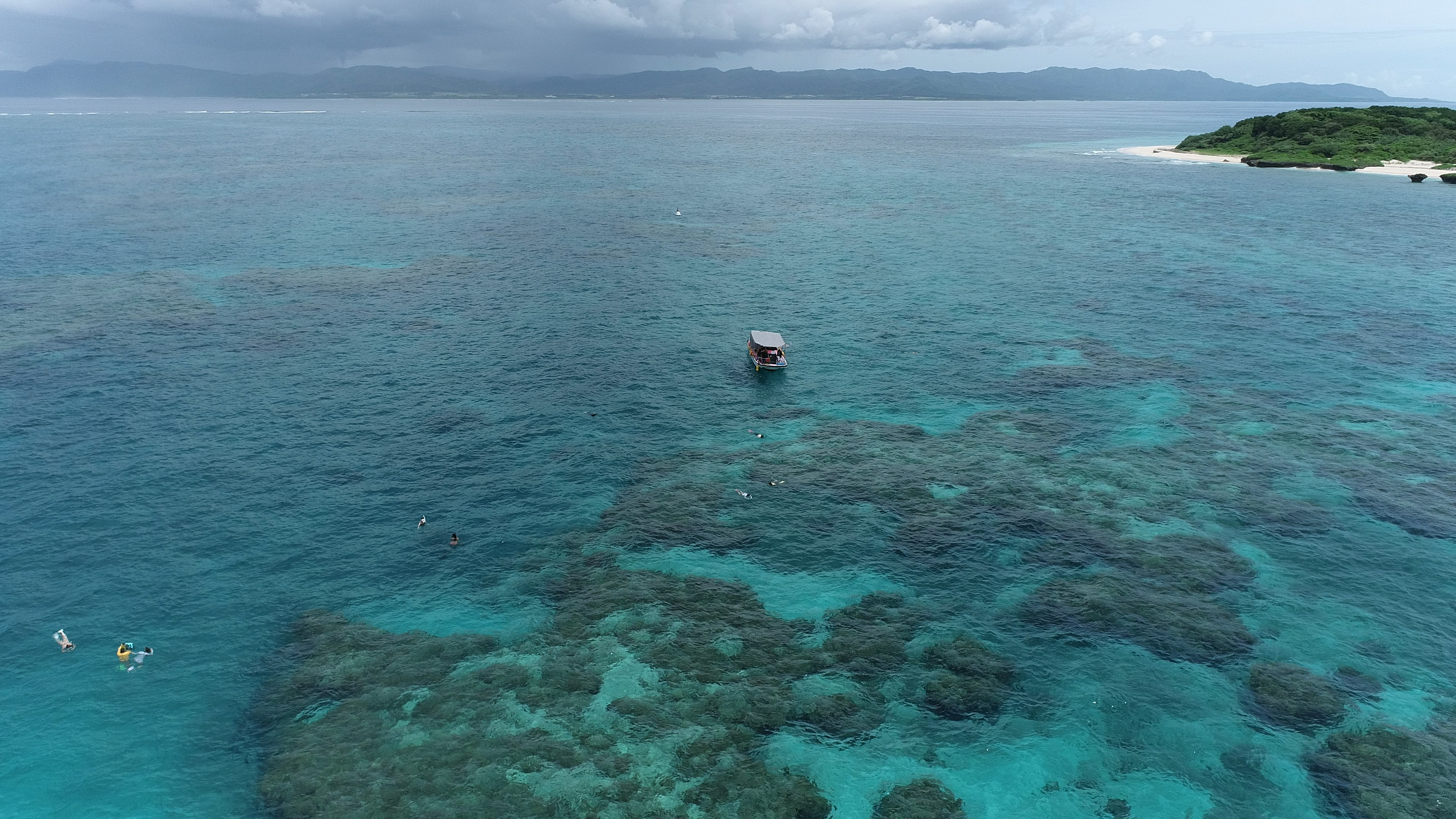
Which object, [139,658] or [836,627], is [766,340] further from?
[139,658]

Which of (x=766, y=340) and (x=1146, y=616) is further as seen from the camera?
(x=766, y=340)

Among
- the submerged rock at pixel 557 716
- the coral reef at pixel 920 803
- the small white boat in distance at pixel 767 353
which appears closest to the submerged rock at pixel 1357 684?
the coral reef at pixel 920 803

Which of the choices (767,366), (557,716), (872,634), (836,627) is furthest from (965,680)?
(767,366)

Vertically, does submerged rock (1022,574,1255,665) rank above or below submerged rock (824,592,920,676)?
above

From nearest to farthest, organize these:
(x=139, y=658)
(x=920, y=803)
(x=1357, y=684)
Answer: (x=920, y=803) < (x=1357, y=684) < (x=139, y=658)

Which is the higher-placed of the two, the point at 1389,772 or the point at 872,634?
the point at 872,634

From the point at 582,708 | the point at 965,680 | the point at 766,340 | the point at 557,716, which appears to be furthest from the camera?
the point at 766,340

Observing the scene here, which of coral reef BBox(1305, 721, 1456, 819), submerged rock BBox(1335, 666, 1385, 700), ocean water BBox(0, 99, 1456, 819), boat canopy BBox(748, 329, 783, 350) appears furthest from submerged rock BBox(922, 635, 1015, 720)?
boat canopy BBox(748, 329, 783, 350)

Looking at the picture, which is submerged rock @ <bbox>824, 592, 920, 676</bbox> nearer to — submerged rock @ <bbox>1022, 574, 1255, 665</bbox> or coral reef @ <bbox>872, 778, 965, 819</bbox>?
coral reef @ <bbox>872, 778, 965, 819</bbox>
